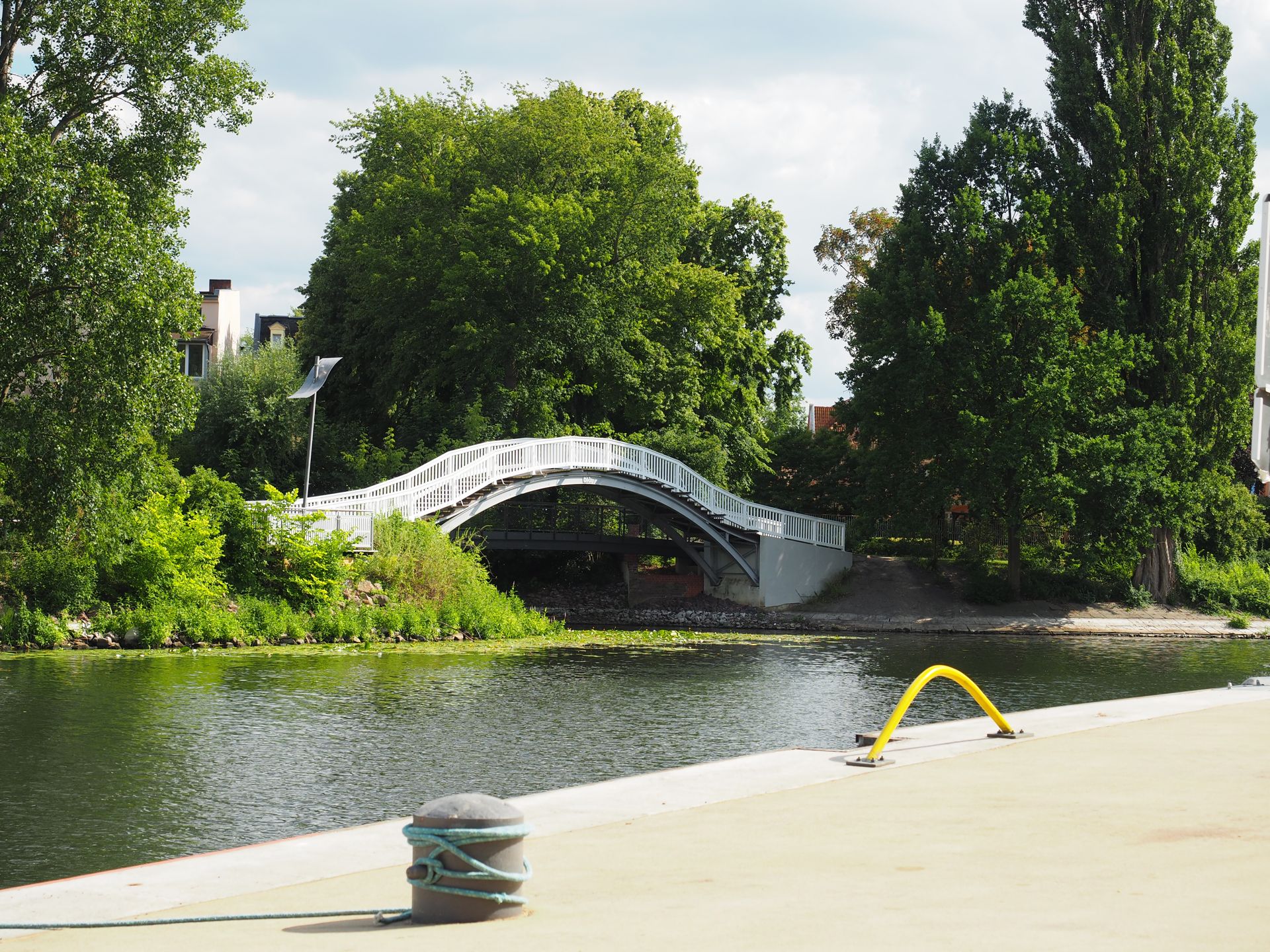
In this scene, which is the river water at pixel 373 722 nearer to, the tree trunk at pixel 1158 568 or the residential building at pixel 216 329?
the tree trunk at pixel 1158 568

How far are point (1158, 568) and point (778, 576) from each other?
11558mm

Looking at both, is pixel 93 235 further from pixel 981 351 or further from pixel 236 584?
pixel 981 351

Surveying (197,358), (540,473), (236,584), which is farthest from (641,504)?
(197,358)

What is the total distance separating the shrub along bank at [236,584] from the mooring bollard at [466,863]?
16.9 meters

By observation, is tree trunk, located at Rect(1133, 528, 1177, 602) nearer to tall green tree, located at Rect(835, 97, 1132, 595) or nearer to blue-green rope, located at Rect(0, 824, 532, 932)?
tall green tree, located at Rect(835, 97, 1132, 595)

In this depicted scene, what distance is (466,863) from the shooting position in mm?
5930

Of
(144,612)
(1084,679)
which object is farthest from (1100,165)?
(144,612)

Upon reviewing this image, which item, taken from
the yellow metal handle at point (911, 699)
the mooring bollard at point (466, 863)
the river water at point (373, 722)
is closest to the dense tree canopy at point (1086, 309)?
the river water at point (373, 722)

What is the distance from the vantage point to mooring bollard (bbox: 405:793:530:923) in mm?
5926

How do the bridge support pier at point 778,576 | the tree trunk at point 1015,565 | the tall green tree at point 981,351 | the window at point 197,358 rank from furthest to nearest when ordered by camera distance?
the window at point 197,358 → the tree trunk at point 1015,565 → the bridge support pier at point 778,576 → the tall green tree at point 981,351

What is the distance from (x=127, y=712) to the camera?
15281 mm

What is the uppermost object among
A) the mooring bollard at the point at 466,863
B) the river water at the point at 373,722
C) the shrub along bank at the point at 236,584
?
the shrub along bank at the point at 236,584

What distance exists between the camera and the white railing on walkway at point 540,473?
29.1m

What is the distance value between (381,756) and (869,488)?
28.4 meters
